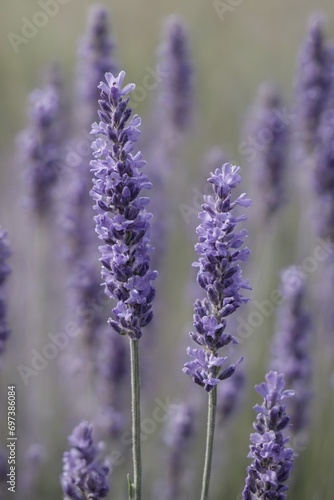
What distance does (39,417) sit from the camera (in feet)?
13.6

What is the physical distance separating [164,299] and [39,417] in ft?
4.07

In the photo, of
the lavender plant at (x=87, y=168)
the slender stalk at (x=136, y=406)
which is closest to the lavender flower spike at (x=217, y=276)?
the slender stalk at (x=136, y=406)

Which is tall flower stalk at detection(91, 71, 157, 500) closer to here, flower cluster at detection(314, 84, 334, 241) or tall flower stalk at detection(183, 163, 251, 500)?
tall flower stalk at detection(183, 163, 251, 500)

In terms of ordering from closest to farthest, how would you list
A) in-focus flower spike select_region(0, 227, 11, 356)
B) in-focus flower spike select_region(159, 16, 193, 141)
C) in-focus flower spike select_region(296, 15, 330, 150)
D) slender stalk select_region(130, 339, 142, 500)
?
slender stalk select_region(130, 339, 142, 500)
in-focus flower spike select_region(0, 227, 11, 356)
in-focus flower spike select_region(296, 15, 330, 150)
in-focus flower spike select_region(159, 16, 193, 141)

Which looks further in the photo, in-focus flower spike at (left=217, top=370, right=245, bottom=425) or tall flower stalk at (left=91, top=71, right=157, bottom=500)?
in-focus flower spike at (left=217, top=370, right=245, bottom=425)

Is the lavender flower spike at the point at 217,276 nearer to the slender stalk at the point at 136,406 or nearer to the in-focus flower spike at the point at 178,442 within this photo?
A: the slender stalk at the point at 136,406

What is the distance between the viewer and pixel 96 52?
3826 mm

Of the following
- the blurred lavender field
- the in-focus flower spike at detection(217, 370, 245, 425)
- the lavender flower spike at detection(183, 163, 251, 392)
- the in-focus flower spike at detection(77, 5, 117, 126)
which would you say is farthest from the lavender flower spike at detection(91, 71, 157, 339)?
the in-focus flower spike at detection(77, 5, 117, 126)

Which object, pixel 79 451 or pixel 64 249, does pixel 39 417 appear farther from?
pixel 79 451

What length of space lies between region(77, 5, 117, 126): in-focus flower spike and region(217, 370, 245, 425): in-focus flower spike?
1577 millimetres

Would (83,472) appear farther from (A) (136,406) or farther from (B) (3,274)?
(B) (3,274)

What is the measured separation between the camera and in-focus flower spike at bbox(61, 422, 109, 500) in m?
2.09

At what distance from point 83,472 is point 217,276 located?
27.1 inches

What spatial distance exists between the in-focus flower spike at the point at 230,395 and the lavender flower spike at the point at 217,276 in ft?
4.65
